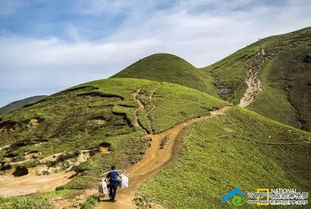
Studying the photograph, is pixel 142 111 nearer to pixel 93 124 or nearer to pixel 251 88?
pixel 93 124

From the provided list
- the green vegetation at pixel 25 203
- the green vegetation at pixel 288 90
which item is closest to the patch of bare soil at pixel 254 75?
Answer: the green vegetation at pixel 288 90

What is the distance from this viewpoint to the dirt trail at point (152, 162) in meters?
22.4

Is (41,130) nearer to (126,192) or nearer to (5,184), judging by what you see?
(5,184)

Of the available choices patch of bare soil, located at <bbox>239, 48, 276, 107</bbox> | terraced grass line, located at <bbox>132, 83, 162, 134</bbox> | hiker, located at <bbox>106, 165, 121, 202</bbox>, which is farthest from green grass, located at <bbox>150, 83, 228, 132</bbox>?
patch of bare soil, located at <bbox>239, 48, 276, 107</bbox>

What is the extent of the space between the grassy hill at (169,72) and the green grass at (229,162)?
186 ft

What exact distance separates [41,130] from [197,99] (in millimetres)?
27062

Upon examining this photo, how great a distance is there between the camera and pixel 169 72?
12244 centimetres

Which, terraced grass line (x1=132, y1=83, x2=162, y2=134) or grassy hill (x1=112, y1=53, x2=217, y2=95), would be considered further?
grassy hill (x1=112, y1=53, x2=217, y2=95)

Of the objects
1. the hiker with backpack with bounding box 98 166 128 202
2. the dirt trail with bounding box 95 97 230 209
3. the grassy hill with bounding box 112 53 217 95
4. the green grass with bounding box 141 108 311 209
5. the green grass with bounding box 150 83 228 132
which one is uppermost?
the grassy hill with bounding box 112 53 217 95

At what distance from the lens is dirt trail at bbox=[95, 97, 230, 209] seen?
2242 cm

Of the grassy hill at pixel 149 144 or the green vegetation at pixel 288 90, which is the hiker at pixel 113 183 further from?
the green vegetation at pixel 288 90

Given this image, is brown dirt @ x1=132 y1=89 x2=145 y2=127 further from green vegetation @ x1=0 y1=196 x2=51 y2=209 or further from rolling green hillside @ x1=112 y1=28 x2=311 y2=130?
rolling green hillside @ x1=112 y1=28 x2=311 y2=130

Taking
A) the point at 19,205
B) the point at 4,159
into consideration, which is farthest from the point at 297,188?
the point at 4,159

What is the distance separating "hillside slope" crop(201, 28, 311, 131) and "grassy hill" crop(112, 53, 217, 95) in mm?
6644
